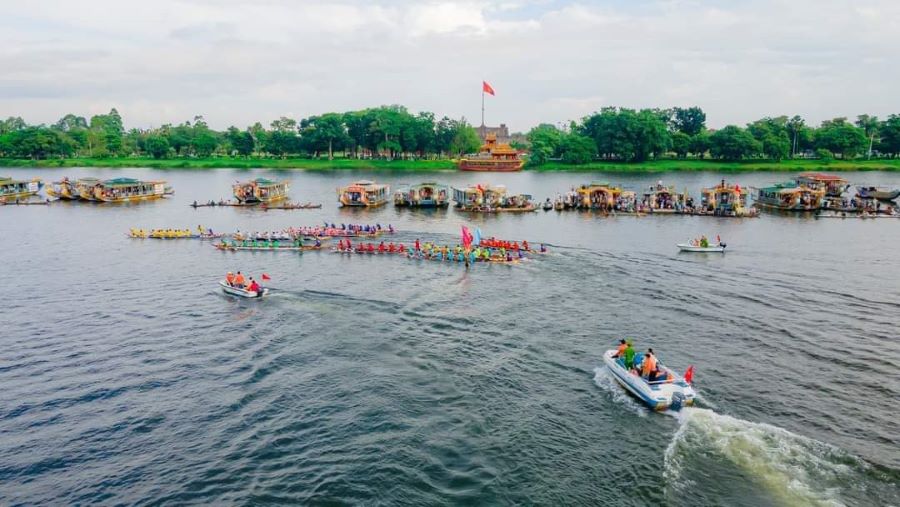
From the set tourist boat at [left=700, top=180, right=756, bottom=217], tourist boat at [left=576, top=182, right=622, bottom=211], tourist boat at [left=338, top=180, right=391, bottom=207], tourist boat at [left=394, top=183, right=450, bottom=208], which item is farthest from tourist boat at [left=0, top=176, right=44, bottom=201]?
tourist boat at [left=700, top=180, right=756, bottom=217]

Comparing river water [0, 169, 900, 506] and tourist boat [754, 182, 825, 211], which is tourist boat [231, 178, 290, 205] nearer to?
river water [0, 169, 900, 506]

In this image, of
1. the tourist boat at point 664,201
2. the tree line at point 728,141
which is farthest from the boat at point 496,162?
the tourist boat at point 664,201

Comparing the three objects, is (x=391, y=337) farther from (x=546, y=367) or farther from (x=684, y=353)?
(x=684, y=353)

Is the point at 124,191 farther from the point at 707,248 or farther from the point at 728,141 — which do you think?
the point at 728,141

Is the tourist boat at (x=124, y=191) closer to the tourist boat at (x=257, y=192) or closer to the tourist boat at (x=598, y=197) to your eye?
the tourist boat at (x=257, y=192)

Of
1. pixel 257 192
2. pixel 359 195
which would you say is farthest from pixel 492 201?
pixel 257 192

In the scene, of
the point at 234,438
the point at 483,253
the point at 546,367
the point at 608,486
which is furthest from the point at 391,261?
the point at 608,486

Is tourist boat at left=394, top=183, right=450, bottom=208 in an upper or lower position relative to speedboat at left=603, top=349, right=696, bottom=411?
upper
